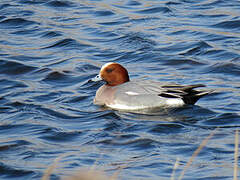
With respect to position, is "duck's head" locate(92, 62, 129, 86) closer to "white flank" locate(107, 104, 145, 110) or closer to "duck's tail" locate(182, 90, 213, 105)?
"white flank" locate(107, 104, 145, 110)

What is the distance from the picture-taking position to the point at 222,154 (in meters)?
6.50

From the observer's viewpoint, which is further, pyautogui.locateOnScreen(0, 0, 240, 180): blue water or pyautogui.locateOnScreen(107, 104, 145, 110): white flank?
pyautogui.locateOnScreen(107, 104, 145, 110): white flank

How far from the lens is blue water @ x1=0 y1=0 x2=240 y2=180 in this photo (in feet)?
21.3

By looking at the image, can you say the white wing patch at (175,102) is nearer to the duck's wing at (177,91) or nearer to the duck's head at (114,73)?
the duck's wing at (177,91)

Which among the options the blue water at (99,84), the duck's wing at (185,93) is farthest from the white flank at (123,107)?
the duck's wing at (185,93)

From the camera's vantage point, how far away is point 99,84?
403 inches

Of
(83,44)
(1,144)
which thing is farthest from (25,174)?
(83,44)

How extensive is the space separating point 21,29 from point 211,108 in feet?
20.0

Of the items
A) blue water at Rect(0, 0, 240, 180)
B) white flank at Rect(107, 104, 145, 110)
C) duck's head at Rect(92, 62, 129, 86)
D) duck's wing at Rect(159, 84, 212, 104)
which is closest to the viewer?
blue water at Rect(0, 0, 240, 180)

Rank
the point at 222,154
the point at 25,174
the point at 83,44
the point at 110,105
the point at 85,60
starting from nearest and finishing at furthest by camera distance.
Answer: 1. the point at 25,174
2. the point at 222,154
3. the point at 110,105
4. the point at 85,60
5. the point at 83,44

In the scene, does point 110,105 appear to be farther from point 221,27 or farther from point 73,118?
point 221,27

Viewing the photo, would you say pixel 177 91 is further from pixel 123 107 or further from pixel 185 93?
pixel 123 107

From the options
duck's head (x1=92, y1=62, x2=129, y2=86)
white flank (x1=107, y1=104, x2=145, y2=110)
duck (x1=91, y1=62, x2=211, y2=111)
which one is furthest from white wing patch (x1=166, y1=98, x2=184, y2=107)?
duck's head (x1=92, y1=62, x2=129, y2=86)

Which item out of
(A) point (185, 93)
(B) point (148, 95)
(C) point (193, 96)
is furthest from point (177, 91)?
(B) point (148, 95)
